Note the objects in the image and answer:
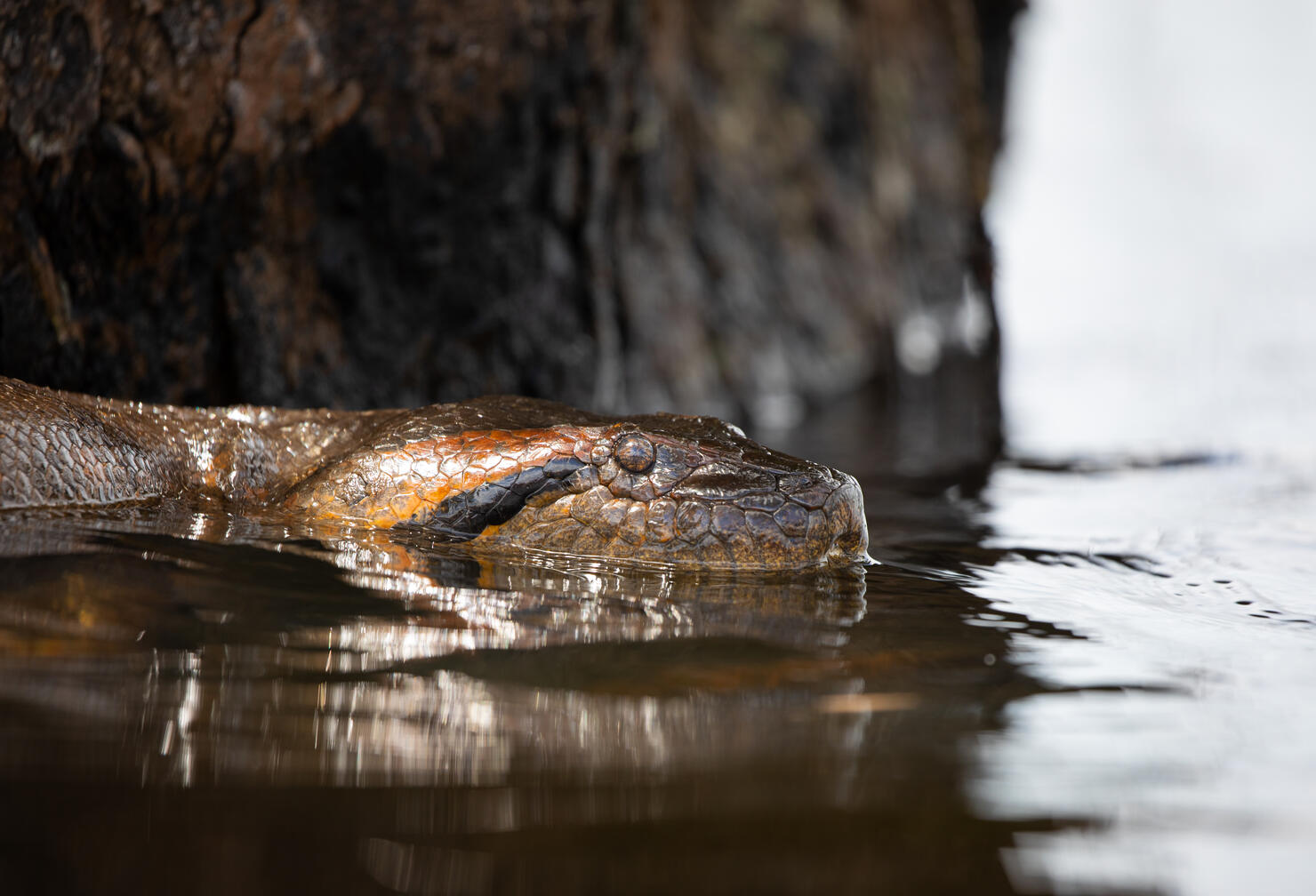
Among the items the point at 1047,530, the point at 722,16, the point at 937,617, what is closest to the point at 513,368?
the point at 1047,530

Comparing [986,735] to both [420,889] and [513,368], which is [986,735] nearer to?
[420,889]

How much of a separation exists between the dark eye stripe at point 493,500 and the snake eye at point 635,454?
0.12 metres

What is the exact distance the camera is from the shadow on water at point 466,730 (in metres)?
1.21

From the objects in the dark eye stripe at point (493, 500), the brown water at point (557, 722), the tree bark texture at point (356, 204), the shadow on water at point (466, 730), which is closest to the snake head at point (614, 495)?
the dark eye stripe at point (493, 500)

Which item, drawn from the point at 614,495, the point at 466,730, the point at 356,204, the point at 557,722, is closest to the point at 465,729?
the point at 466,730

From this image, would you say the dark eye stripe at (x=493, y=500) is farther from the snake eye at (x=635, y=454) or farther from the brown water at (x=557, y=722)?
the brown water at (x=557, y=722)

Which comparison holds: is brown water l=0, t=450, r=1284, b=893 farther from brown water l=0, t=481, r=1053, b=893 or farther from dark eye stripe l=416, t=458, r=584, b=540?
dark eye stripe l=416, t=458, r=584, b=540

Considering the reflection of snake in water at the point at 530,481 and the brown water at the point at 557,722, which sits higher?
the reflection of snake in water at the point at 530,481

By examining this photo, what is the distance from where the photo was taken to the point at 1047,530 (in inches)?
164

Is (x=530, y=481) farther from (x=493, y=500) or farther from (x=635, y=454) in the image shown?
(x=635, y=454)

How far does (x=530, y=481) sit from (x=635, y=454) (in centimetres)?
32

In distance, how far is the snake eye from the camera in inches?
120

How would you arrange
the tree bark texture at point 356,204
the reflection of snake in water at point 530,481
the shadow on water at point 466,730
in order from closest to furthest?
the shadow on water at point 466,730 < the reflection of snake in water at point 530,481 < the tree bark texture at point 356,204

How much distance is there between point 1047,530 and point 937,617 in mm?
1861
